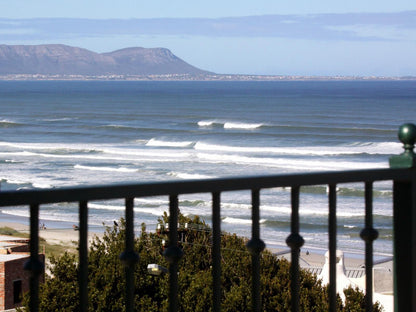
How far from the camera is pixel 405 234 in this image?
2770 mm

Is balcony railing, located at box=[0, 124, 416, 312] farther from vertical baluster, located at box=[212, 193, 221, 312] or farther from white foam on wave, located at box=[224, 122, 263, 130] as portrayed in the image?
white foam on wave, located at box=[224, 122, 263, 130]

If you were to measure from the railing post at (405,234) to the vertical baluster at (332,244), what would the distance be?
0.83 ft

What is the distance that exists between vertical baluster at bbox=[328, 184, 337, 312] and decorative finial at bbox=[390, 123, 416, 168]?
0.27m

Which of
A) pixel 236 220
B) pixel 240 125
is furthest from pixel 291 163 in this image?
pixel 240 125

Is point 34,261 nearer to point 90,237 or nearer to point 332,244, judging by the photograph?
point 332,244

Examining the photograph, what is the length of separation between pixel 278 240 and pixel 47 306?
10930mm

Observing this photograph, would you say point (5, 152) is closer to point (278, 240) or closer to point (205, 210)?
point (205, 210)

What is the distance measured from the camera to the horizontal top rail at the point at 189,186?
6.79 feet

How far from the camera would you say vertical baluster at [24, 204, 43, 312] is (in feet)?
6.90

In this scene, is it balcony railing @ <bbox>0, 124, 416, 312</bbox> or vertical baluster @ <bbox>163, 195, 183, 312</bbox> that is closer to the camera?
balcony railing @ <bbox>0, 124, 416, 312</bbox>

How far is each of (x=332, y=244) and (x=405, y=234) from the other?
0.30 metres

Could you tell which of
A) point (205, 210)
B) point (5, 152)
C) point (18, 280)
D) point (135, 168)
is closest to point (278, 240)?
point (205, 210)

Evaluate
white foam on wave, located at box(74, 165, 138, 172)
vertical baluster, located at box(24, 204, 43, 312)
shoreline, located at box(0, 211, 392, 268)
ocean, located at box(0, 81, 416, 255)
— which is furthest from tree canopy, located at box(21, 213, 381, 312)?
white foam on wave, located at box(74, 165, 138, 172)

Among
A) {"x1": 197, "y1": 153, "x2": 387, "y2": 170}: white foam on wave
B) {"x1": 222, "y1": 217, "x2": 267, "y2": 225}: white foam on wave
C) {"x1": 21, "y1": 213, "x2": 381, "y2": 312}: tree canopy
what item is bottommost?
{"x1": 222, "y1": 217, "x2": 267, "y2": 225}: white foam on wave
